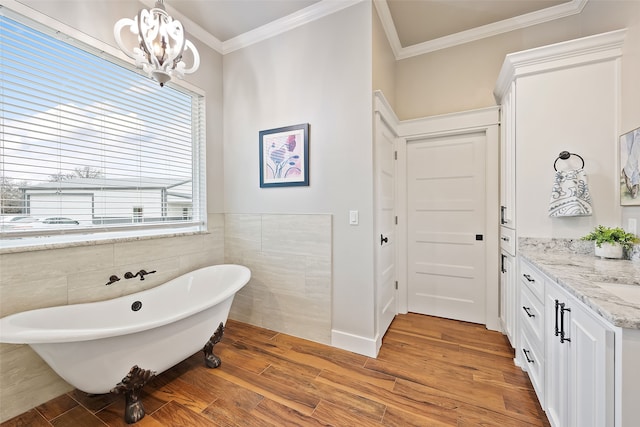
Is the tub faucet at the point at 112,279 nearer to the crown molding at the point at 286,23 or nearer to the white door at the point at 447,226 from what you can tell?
the crown molding at the point at 286,23

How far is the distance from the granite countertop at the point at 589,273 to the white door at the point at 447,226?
813mm

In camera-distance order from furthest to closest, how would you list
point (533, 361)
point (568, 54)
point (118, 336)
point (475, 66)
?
point (475, 66) → point (568, 54) → point (533, 361) → point (118, 336)

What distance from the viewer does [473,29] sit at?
8.38ft

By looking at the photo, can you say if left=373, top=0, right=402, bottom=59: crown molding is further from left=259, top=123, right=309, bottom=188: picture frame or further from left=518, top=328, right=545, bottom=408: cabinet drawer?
left=518, top=328, right=545, bottom=408: cabinet drawer

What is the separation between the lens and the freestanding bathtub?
1239 mm

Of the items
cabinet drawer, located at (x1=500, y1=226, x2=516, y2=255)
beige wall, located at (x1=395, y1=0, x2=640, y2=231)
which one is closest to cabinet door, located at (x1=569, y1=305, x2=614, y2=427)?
cabinet drawer, located at (x1=500, y1=226, x2=516, y2=255)

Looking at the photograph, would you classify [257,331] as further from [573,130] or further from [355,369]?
[573,130]

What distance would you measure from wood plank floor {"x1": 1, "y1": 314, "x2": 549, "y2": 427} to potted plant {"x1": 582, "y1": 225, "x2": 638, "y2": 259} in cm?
99

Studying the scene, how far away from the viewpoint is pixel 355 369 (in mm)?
1912

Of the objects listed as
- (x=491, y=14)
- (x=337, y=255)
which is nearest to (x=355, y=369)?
(x=337, y=255)

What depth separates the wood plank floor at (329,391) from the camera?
1465 millimetres

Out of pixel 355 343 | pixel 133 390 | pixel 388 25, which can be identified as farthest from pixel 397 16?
pixel 133 390

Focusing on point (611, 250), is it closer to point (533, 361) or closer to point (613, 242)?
point (613, 242)

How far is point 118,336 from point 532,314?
2.39 m
